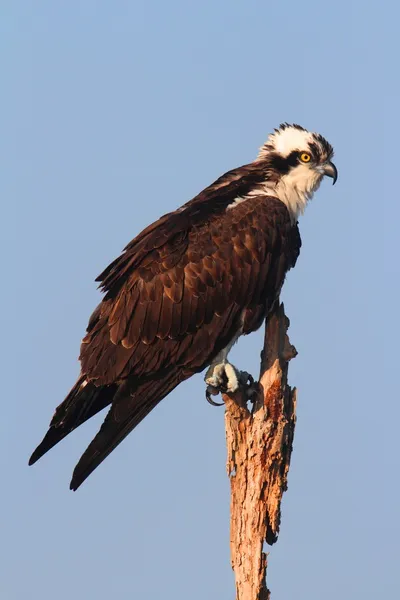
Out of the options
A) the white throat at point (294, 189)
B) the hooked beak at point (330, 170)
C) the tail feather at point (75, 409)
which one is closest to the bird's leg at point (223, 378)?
the tail feather at point (75, 409)

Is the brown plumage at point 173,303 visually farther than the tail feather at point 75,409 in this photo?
Yes

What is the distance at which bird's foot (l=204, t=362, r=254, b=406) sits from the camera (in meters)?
8.33

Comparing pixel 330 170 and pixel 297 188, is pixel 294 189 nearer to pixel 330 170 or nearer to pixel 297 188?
pixel 297 188

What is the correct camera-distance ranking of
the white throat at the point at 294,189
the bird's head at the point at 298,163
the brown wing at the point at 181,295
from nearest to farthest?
the brown wing at the point at 181,295, the white throat at the point at 294,189, the bird's head at the point at 298,163

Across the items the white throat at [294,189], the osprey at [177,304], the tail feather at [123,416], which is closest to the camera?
the tail feather at [123,416]

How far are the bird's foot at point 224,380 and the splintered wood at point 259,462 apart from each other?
97 mm

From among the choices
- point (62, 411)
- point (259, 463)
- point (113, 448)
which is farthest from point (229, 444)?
point (62, 411)

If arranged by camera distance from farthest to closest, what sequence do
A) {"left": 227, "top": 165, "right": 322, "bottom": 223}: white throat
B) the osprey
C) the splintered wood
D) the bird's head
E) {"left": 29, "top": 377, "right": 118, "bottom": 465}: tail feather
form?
the bird's head
{"left": 227, "top": 165, "right": 322, "bottom": 223}: white throat
the osprey
{"left": 29, "top": 377, "right": 118, "bottom": 465}: tail feather
the splintered wood

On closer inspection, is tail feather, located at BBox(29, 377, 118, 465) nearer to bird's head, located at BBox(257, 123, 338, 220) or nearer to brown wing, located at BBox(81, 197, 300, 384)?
brown wing, located at BBox(81, 197, 300, 384)

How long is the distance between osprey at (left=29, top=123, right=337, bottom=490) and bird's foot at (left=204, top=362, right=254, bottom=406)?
13mm

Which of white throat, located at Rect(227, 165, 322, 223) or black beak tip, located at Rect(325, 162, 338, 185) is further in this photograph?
black beak tip, located at Rect(325, 162, 338, 185)

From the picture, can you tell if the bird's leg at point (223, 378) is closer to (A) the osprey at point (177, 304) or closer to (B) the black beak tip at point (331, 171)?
(A) the osprey at point (177, 304)

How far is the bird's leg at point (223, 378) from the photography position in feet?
27.4

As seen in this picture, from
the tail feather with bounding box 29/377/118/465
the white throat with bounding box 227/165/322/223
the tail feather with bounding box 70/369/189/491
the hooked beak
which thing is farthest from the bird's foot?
the hooked beak
